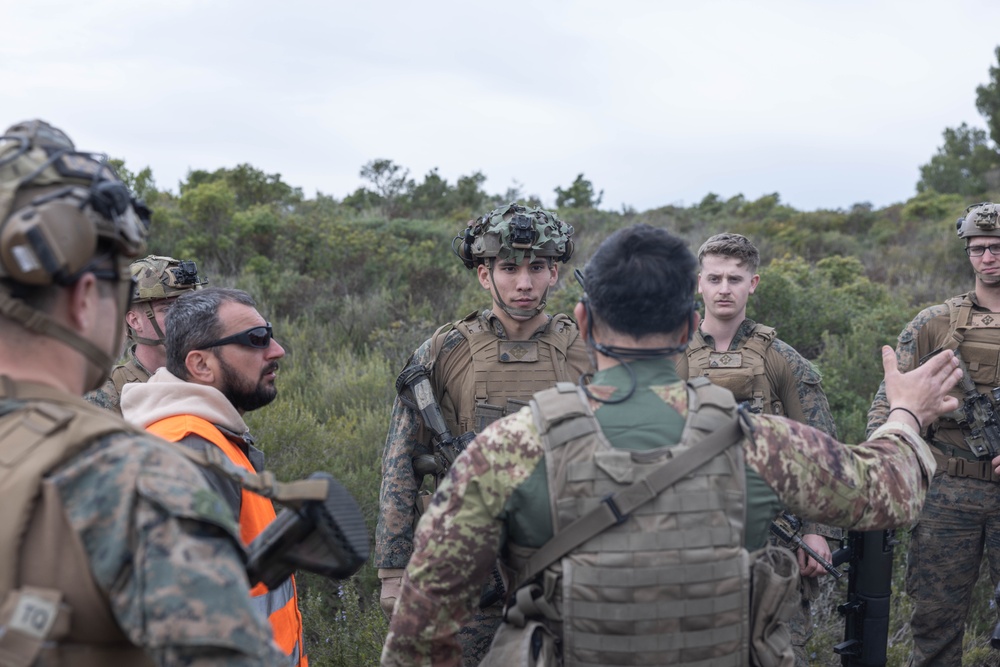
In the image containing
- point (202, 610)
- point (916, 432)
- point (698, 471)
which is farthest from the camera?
point (916, 432)

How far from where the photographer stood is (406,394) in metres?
3.69

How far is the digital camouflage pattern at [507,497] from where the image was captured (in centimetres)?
203

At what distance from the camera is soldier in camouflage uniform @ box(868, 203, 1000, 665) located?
4559 mm

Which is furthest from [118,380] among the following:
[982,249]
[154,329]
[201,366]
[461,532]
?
[982,249]

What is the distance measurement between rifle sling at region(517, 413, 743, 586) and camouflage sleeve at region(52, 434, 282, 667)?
769mm

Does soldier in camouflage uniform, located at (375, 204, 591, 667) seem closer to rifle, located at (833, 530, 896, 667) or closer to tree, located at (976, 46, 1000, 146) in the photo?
rifle, located at (833, 530, 896, 667)

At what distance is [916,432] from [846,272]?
35.1 feet

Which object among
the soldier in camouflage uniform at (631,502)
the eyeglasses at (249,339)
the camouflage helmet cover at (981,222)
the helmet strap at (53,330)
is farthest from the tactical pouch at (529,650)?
the camouflage helmet cover at (981,222)

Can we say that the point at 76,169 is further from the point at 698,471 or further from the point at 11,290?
the point at 698,471

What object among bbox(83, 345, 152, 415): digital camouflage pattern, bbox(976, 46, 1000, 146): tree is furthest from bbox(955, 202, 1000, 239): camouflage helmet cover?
bbox(976, 46, 1000, 146): tree

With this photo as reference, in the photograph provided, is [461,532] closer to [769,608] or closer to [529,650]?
[529,650]

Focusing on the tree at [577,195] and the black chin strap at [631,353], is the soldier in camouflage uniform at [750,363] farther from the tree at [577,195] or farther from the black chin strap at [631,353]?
the tree at [577,195]

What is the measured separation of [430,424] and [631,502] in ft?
5.75

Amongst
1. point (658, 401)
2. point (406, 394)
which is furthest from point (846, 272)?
point (658, 401)
